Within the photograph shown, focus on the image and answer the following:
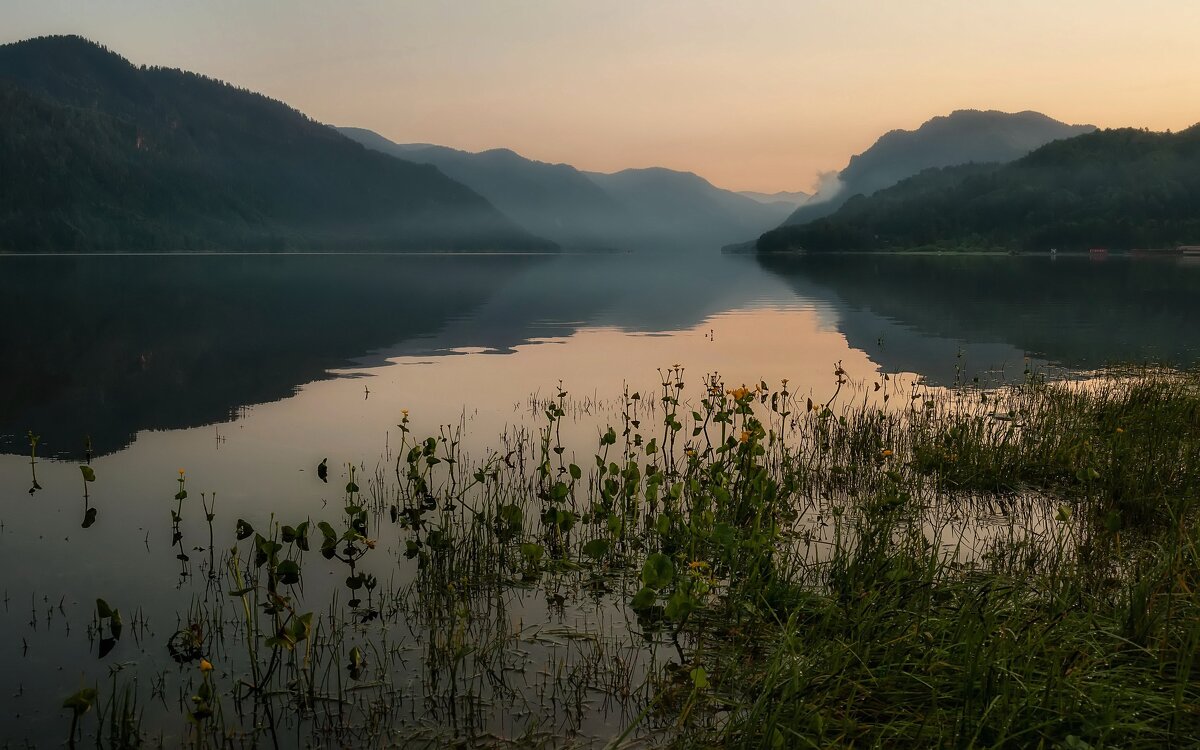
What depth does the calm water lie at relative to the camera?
10172 mm

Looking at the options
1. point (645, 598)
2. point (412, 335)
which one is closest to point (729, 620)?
point (645, 598)

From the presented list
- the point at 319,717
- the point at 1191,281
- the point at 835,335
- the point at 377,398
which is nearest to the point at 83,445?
the point at 377,398

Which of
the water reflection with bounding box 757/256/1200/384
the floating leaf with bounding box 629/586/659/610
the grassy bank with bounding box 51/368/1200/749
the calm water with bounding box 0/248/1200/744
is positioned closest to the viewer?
the grassy bank with bounding box 51/368/1200/749

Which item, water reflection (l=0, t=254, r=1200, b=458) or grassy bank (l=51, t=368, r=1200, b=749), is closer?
grassy bank (l=51, t=368, r=1200, b=749)

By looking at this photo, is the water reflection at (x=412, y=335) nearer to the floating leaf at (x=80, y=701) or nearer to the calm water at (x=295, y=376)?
the calm water at (x=295, y=376)

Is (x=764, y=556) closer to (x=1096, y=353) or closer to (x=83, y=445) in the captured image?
(x=83, y=445)

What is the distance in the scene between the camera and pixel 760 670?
7777 mm

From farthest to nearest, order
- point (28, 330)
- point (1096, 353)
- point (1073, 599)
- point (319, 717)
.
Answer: point (28, 330) → point (1096, 353) → point (1073, 599) → point (319, 717)

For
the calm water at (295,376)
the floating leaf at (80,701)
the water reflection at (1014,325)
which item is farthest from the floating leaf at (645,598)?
the water reflection at (1014,325)

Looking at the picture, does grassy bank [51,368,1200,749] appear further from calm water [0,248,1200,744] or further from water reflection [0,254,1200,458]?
water reflection [0,254,1200,458]

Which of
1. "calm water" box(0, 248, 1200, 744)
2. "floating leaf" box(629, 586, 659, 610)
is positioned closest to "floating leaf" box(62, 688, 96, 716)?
"calm water" box(0, 248, 1200, 744)

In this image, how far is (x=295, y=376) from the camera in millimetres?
28844

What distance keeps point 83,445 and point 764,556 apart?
15310 mm

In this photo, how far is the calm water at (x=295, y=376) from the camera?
33.4ft
